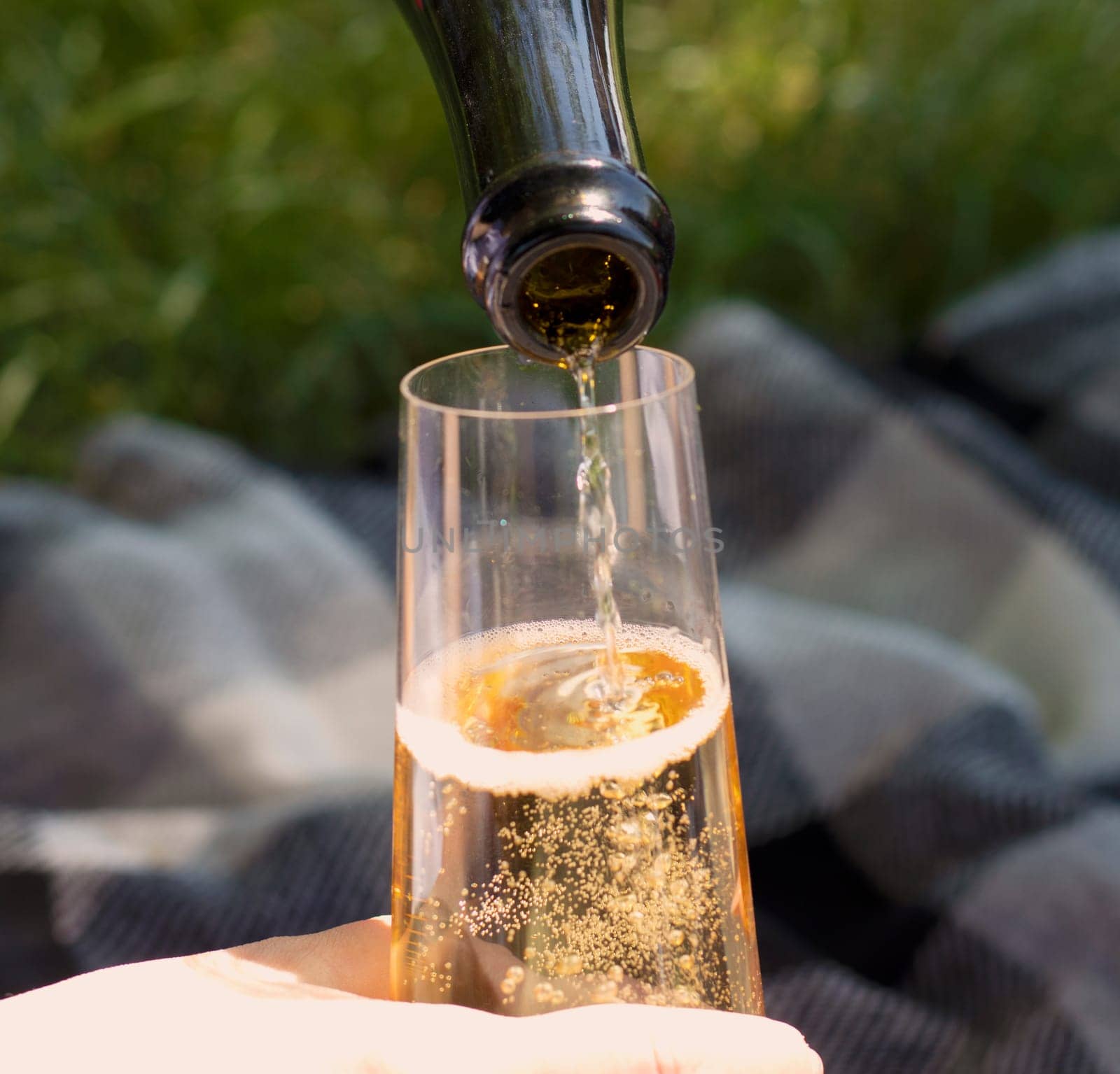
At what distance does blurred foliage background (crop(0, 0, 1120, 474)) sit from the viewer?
A: 5.02ft

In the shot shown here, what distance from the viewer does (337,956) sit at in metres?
0.55

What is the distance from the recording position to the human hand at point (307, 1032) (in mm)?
428

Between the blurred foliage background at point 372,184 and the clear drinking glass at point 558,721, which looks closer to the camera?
the clear drinking glass at point 558,721

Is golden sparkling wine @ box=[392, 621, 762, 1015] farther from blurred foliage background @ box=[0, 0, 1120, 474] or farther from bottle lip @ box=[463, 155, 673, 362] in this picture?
blurred foliage background @ box=[0, 0, 1120, 474]

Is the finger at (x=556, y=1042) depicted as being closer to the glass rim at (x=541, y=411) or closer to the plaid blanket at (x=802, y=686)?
the glass rim at (x=541, y=411)

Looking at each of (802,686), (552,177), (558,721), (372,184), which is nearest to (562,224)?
(552,177)

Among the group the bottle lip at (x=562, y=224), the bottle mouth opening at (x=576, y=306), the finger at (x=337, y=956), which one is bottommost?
the finger at (x=337, y=956)

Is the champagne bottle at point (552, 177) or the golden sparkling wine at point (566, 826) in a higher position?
the champagne bottle at point (552, 177)

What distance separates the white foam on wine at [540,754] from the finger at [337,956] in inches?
4.1

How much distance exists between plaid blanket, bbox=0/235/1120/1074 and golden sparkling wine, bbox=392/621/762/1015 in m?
0.42

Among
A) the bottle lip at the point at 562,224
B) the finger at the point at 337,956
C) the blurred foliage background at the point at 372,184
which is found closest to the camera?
the bottle lip at the point at 562,224

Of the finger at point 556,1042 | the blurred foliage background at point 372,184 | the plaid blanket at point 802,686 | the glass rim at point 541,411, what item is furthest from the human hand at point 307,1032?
the blurred foliage background at point 372,184

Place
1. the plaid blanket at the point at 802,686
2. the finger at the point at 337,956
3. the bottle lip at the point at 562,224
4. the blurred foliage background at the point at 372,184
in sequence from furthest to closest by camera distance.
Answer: the blurred foliage background at the point at 372,184, the plaid blanket at the point at 802,686, the finger at the point at 337,956, the bottle lip at the point at 562,224

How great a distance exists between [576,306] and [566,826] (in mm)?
180
